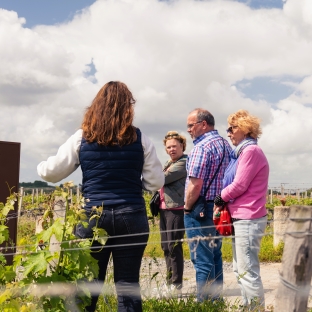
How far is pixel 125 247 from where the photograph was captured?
3955 mm

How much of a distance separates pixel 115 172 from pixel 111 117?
369 mm

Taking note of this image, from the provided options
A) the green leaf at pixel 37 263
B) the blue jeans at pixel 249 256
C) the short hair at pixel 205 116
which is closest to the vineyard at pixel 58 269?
the green leaf at pixel 37 263

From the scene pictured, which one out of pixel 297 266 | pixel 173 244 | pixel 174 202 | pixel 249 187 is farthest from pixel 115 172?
pixel 173 244

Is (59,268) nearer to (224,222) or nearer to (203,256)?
(224,222)

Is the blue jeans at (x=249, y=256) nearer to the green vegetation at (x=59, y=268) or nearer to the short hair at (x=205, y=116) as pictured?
the short hair at (x=205, y=116)

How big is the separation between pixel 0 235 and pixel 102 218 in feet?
2.53

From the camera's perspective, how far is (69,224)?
12.2 feet

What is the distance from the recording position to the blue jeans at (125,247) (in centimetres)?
391

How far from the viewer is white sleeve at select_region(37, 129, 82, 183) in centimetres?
399

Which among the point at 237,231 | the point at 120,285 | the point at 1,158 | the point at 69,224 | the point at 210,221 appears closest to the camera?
the point at 69,224

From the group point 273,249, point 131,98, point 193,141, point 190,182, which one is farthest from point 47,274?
point 273,249

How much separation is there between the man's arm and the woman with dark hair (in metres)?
1.23

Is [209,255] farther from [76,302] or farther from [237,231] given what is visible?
[76,302]

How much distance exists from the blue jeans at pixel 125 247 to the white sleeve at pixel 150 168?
0.23 metres
